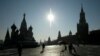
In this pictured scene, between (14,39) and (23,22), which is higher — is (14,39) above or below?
below

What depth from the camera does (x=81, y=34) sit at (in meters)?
151

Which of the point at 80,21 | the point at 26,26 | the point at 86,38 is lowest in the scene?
the point at 86,38

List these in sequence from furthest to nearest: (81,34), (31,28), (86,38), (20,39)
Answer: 1. (81,34)
2. (86,38)
3. (31,28)
4. (20,39)

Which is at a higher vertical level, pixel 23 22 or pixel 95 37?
pixel 23 22

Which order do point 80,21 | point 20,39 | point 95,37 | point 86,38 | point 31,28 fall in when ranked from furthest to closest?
point 80,21 → point 86,38 → point 95,37 → point 31,28 → point 20,39

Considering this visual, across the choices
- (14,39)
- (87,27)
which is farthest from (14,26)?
(87,27)

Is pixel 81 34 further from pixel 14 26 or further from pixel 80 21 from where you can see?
pixel 14 26

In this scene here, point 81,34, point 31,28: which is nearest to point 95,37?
point 81,34

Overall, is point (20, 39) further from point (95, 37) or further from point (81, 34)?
point (81, 34)

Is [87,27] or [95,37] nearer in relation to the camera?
[95,37]

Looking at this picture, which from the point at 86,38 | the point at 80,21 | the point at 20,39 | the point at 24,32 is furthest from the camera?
the point at 80,21

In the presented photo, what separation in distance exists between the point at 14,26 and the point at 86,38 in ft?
249

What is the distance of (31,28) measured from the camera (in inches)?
3593

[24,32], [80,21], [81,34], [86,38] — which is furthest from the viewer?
[80,21]
